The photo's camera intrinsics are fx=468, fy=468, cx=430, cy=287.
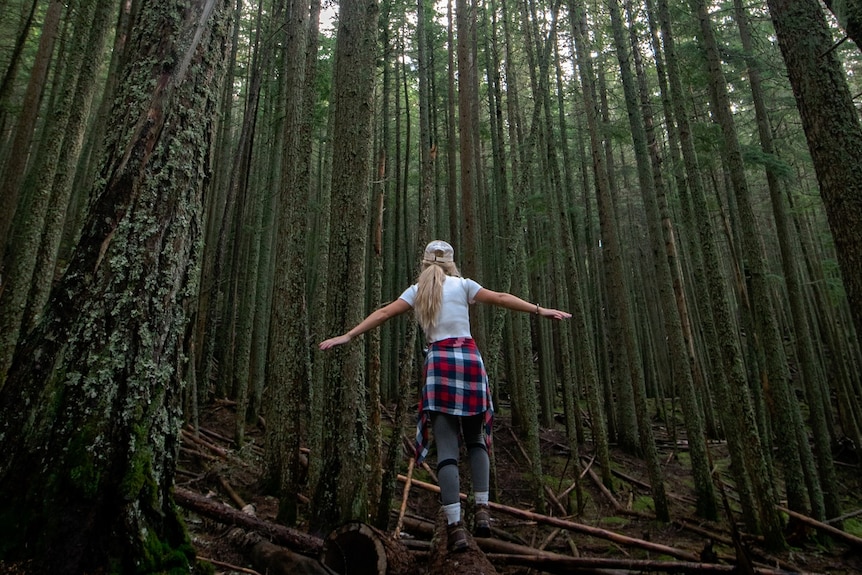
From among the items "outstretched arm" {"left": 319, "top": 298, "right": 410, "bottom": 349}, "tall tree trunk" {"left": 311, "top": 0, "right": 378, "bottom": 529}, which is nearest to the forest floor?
"tall tree trunk" {"left": 311, "top": 0, "right": 378, "bottom": 529}

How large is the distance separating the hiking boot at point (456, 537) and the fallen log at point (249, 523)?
0.91m

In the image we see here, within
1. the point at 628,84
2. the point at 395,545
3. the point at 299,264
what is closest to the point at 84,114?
the point at 299,264

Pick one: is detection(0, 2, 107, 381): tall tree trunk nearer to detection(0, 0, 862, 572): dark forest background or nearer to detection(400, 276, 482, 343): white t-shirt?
detection(0, 0, 862, 572): dark forest background

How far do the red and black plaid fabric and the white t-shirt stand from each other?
88 mm

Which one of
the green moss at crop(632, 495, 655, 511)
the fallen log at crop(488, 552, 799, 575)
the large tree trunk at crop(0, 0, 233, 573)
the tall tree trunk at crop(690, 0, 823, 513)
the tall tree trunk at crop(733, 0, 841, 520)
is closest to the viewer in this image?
the large tree trunk at crop(0, 0, 233, 573)

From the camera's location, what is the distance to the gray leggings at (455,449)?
280 cm

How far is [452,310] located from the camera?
310 centimetres

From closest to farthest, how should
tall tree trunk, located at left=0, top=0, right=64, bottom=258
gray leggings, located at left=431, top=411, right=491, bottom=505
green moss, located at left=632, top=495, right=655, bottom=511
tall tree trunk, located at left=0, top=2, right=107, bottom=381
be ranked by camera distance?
gray leggings, located at left=431, top=411, right=491, bottom=505 → tall tree trunk, located at left=0, top=2, right=107, bottom=381 → tall tree trunk, located at left=0, top=0, right=64, bottom=258 → green moss, located at left=632, top=495, right=655, bottom=511

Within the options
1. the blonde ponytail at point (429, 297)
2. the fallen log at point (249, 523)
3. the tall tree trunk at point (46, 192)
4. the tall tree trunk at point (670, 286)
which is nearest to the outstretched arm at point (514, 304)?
the blonde ponytail at point (429, 297)

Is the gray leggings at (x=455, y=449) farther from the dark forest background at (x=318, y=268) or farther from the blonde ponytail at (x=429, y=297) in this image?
the dark forest background at (x=318, y=268)

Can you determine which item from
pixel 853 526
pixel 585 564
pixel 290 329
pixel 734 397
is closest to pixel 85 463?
pixel 585 564

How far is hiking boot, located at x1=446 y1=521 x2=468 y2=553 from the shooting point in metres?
2.53

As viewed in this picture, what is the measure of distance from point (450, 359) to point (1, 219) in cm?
725

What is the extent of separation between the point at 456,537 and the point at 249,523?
1518mm
